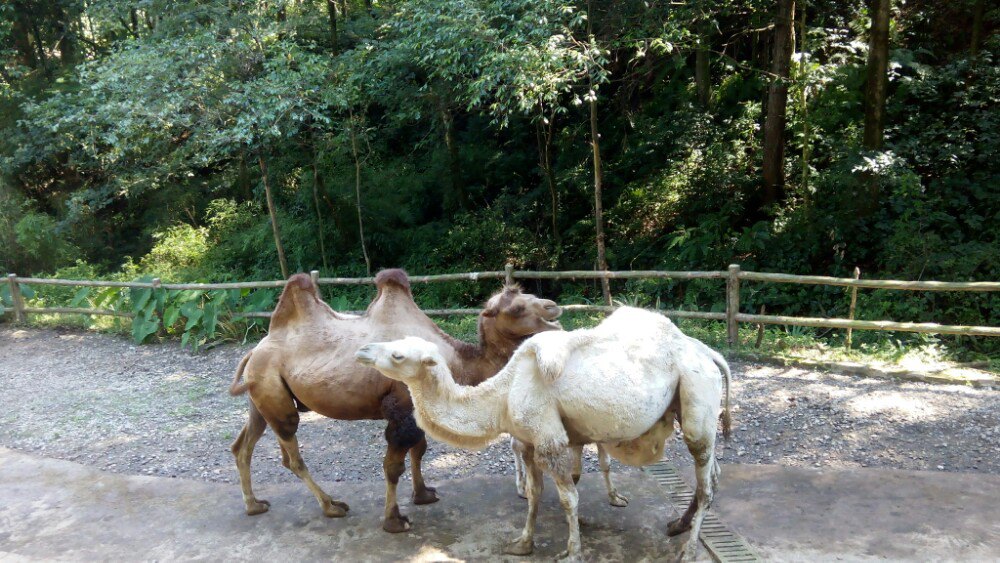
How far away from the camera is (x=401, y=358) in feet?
13.7

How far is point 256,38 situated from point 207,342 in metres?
4.55

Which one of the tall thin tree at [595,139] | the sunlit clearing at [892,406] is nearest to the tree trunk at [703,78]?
the tall thin tree at [595,139]

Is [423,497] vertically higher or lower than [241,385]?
lower

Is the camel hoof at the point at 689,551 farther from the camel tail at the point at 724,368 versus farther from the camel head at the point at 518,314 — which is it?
the camel head at the point at 518,314

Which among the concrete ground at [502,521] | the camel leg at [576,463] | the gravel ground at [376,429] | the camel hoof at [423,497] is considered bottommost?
the gravel ground at [376,429]

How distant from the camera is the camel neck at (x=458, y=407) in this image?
4359mm

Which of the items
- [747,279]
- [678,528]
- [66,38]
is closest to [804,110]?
[747,279]

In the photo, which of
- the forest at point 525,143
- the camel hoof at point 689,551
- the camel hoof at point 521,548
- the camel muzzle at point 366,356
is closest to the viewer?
the camel muzzle at point 366,356

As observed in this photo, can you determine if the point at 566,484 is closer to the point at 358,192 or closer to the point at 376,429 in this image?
the point at 376,429

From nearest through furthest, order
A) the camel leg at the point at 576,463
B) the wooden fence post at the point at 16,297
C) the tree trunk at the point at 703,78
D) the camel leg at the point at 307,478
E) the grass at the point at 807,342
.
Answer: the camel leg at the point at 576,463, the camel leg at the point at 307,478, the grass at the point at 807,342, the wooden fence post at the point at 16,297, the tree trunk at the point at 703,78

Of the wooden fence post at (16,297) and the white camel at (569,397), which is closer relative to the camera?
the white camel at (569,397)

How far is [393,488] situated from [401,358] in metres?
1.19

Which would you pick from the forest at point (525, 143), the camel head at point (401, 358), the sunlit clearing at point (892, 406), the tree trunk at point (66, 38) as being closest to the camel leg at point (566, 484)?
the camel head at point (401, 358)

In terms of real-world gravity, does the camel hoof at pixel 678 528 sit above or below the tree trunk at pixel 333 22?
below
